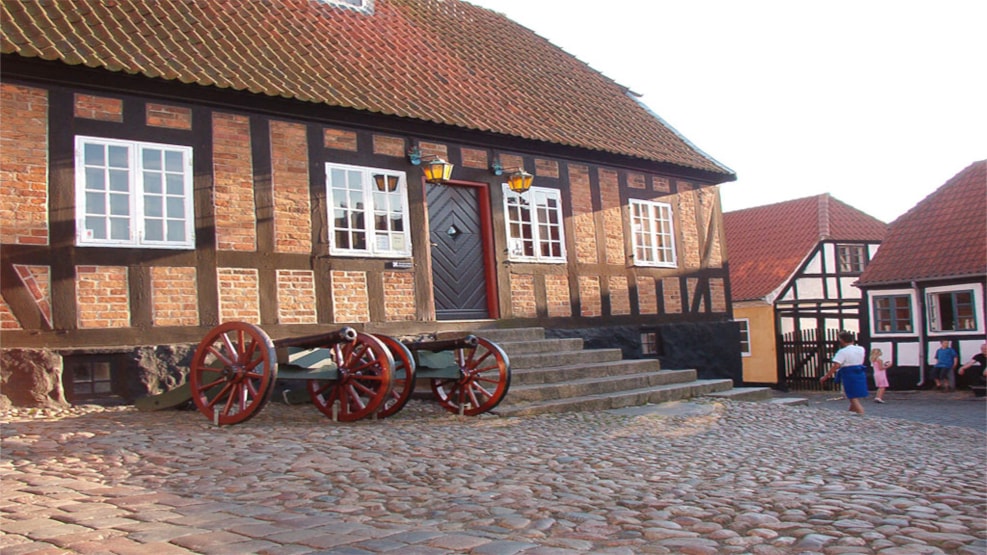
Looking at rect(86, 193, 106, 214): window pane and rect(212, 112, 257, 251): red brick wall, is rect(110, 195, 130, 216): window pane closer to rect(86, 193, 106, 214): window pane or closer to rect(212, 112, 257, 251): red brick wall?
rect(86, 193, 106, 214): window pane

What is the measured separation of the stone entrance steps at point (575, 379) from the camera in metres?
9.12

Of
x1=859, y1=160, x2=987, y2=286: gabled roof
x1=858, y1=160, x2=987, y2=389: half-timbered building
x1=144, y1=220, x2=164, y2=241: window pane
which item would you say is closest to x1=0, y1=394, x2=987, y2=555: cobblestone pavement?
x1=144, y1=220, x2=164, y2=241: window pane

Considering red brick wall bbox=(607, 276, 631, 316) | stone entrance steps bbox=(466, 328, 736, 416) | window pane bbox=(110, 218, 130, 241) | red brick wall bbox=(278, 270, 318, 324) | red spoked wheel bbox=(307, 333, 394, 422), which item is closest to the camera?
red spoked wheel bbox=(307, 333, 394, 422)

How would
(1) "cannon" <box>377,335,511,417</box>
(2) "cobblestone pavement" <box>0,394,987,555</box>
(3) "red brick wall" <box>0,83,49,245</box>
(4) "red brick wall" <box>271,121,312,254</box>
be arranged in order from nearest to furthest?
(2) "cobblestone pavement" <box>0,394,987,555</box> < (1) "cannon" <box>377,335,511,417</box> < (3) "red brick wall" <box>0,83,49,245</box> < (4) "red brick wall" <box>271,121,312,254</box>

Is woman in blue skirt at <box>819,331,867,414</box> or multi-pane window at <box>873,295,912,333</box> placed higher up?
multi-pane window at <box>873,295,912,333</box>

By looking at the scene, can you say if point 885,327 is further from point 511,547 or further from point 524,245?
point 511,547

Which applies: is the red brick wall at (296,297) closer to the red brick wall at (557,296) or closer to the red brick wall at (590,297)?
the red brick wall at (557,296)

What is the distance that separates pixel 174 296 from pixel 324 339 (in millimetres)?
2507

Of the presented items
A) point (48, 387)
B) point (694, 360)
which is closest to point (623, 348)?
point (694, 360)

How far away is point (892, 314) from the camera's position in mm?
20969

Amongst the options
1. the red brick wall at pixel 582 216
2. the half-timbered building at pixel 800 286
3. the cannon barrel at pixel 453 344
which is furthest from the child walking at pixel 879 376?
the cannon barrel at pixel 453 344

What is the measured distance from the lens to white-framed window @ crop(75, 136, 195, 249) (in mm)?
8500

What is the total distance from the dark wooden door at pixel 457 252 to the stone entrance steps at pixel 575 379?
0.74 m

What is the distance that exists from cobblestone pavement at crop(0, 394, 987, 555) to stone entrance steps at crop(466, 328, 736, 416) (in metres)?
1.19
